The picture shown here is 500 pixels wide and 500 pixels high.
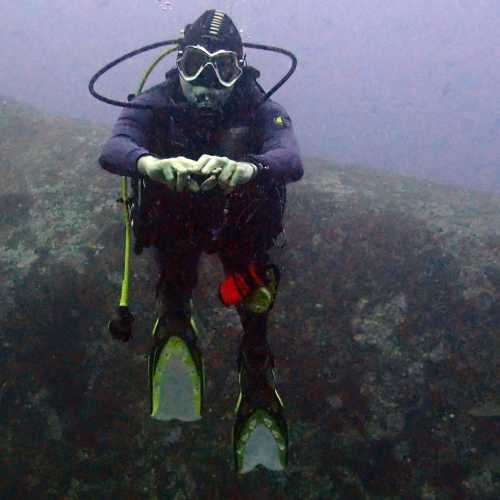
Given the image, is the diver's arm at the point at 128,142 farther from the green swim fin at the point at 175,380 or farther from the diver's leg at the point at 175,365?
the green swim fin at the point at 175,380

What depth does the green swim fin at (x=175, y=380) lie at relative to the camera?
384 cm

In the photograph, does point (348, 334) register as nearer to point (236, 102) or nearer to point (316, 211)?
point (316, 211)

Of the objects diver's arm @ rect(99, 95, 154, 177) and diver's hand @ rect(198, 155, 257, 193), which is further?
diver's arm @ rect(99, 95, 154, 177)

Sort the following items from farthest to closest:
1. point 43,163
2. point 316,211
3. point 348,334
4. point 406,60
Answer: point 406,60, point 43,163, point 316,211, point 348,334

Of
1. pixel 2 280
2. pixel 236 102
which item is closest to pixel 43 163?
pixel 2 280

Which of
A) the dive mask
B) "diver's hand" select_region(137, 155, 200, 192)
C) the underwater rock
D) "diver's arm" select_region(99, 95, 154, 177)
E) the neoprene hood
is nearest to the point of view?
"diver's hand" select_region(137, 155, 200, 192)

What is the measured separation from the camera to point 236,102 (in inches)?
165

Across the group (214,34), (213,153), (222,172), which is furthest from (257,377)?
(214,34)

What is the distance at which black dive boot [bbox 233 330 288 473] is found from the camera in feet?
12.6

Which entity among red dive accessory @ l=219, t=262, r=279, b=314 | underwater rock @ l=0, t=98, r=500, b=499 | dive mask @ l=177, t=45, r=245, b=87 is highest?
dive mask @ l=177, t=45, r=245, b=87

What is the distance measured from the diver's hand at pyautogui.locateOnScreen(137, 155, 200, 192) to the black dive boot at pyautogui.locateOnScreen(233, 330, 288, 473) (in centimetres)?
177

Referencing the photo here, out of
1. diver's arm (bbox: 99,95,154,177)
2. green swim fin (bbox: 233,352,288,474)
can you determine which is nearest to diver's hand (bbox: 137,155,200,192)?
diver's arm (bbox: 99,95,154,177)

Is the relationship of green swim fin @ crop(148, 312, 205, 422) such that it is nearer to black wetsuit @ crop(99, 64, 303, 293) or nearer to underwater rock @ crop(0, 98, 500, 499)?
black wetsuit @ crop(99, 64, 303, 293)

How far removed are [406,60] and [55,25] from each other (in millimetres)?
147414
